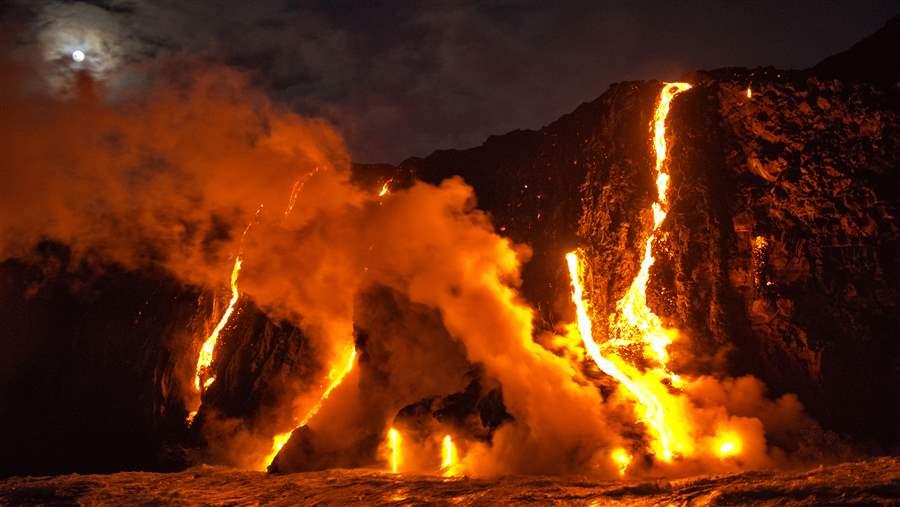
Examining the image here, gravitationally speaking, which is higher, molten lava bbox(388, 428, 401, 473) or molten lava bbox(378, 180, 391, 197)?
molten lava bbox(378, 180, 391, 197)

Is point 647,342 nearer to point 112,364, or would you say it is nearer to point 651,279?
point 651,279

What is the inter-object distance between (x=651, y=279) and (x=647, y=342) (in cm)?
148

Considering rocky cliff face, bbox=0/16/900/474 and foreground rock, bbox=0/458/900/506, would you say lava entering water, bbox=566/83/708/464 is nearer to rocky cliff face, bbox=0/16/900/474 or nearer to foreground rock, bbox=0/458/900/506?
rocky cliff face, bbox=0/16/900/474

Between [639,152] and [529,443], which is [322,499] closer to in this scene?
[529,443]

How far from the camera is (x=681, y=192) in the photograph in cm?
1527

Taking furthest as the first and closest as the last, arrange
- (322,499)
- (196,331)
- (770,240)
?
1. (196,331)
2. (770,240)
3. (322,499)

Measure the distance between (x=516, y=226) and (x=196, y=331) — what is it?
1132cm

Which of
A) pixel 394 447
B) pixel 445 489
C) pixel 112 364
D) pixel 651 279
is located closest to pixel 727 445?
pixel 651 279

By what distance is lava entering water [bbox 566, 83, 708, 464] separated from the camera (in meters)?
13.2

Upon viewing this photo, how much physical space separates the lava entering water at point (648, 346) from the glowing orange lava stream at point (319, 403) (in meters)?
7.05

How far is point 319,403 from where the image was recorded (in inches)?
734

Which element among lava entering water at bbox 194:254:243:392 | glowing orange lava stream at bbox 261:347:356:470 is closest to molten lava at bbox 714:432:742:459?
glowing orange lava stream at bbox 261:347:356:470

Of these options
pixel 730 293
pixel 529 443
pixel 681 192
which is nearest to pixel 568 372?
pixel 529 443

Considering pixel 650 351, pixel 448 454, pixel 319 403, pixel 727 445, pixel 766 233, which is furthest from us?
pixel 319 403
